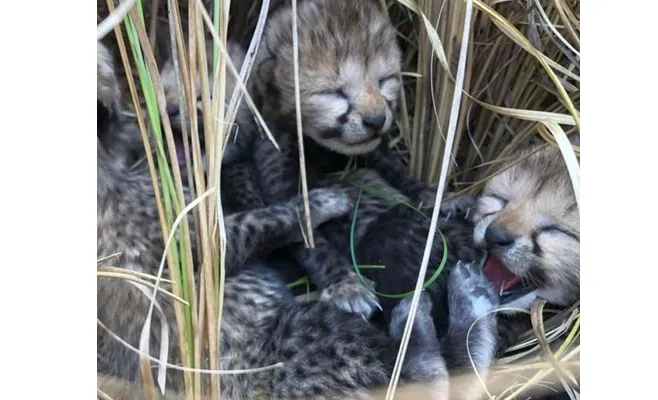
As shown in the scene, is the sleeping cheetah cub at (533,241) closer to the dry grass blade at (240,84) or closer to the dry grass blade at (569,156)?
the dry grass blade at (569,156)

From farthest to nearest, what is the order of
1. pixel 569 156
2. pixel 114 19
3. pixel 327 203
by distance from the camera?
pixel 327 203 → pixel 569 156 → pixel 114 19

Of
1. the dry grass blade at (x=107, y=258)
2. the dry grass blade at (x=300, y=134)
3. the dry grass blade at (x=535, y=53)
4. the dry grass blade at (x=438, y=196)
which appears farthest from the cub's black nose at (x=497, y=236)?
the dry grass blade at (x=107, y=258)

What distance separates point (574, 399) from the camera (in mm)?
1602

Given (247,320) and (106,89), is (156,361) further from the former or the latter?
(106,89)

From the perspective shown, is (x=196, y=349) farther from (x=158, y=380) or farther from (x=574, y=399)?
(x=574, y=399)

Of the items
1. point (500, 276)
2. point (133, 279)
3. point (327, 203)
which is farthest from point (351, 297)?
point (133, 279)

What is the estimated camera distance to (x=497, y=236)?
1.66m

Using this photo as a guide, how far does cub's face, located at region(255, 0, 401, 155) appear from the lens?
1730 millimetres

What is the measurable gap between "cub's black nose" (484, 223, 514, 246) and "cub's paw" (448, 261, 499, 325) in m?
0.06

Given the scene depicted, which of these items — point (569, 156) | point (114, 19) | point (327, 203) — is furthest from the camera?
point (327, 203)

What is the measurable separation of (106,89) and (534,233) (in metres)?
0.88
